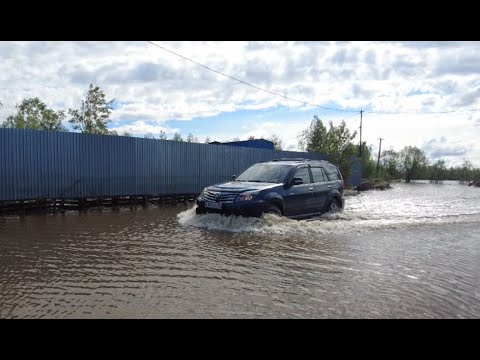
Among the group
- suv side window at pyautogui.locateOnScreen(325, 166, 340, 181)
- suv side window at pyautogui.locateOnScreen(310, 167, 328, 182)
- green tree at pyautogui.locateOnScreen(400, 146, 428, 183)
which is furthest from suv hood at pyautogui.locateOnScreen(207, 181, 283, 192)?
green tree at pyautogui.locateOnScreen(400, 146, 428, 183)

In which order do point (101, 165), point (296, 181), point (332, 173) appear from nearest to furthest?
point (296, 181), point (332, 173), point (101, 165)

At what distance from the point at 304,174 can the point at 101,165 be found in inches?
301

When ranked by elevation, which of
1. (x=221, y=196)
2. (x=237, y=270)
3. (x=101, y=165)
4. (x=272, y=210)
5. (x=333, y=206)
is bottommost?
(x=237, y=270)

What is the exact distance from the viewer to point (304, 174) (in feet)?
33.0

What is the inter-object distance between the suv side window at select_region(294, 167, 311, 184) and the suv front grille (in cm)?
198

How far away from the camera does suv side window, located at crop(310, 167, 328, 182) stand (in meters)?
10.4

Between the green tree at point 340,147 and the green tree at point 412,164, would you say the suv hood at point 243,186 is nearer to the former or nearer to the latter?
the green tree at point 340,147

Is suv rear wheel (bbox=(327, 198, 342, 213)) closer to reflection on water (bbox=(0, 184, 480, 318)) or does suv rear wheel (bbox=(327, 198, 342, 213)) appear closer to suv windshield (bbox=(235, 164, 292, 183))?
reflection on water (bbox=(0, 184, 480, 318))

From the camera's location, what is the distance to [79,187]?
1321cm

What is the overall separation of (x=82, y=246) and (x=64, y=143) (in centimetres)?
698

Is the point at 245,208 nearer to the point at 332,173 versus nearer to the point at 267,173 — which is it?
the point at 267,173

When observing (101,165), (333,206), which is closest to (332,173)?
(333,206)
